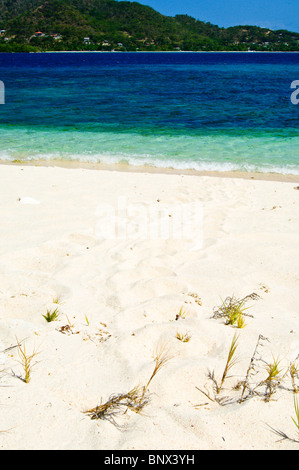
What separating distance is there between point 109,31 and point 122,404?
15330 centimetres

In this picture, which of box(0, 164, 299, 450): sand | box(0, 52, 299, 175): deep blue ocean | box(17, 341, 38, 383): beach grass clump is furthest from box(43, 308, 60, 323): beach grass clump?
box(0, 52, 299, 175): deep blue ocean

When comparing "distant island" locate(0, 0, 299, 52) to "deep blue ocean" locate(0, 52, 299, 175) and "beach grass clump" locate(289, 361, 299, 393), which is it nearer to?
"deep blue ocean" locate(0, 52, 299, 175)

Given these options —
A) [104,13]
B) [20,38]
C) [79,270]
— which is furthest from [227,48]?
[79,270]

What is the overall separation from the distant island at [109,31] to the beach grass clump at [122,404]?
11984 cm

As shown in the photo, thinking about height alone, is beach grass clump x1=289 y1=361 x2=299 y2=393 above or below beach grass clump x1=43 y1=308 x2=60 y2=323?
below

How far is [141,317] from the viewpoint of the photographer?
2375 mm

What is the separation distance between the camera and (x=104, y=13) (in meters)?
149

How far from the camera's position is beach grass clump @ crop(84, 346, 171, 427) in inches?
61.9

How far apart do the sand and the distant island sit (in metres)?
117

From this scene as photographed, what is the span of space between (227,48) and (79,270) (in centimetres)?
15618

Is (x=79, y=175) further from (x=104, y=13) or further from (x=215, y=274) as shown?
(x=104, y=13)

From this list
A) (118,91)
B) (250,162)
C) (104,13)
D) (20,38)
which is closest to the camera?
(250,162)

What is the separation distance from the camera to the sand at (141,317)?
153 cm

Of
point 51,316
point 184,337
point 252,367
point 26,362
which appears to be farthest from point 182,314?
point 26,362
